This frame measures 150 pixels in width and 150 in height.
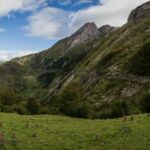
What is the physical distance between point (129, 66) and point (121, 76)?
25.0 ft

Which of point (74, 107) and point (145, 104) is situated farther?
point (74, 107)

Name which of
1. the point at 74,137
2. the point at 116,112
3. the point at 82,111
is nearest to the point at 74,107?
the point at 82,111

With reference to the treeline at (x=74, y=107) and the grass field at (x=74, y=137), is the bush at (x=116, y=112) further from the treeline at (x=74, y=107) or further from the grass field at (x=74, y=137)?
the grass field at (x=74, y=137)

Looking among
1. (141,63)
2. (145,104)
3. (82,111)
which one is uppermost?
(141,63)

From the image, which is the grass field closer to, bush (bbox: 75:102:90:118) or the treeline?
the treeline

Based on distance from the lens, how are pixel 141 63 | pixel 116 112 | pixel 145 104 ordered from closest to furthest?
pixel 116 112, pixel 145 104, pixel 141 63

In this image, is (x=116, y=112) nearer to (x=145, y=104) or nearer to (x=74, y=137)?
(x=145, y=104)

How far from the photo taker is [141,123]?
36031 mm

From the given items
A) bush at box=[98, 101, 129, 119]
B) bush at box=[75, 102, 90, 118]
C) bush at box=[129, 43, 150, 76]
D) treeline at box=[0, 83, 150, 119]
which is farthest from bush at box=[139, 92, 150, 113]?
bush at box=[129, 43, 150, 76]

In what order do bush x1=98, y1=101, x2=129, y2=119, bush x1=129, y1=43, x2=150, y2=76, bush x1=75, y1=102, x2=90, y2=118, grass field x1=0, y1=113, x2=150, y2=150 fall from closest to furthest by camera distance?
grass field x1=0, y1=113, x2=150, y2=150, bush x1=98, y1=101, x2=129, y2=119, bush x1=75, y1=102, x2=90, y2=118, bush x1=129, y1=43, x2=150, y2=76

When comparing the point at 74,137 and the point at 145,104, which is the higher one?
the point at 145,104

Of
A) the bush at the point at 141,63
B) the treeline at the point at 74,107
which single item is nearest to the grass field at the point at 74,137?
the treeline at the point at 74,107

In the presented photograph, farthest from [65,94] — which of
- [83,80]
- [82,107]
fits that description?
[83,80]

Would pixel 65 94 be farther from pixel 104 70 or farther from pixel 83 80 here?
pixel 83 80
